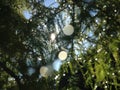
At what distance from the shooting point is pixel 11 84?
8750 millimetres

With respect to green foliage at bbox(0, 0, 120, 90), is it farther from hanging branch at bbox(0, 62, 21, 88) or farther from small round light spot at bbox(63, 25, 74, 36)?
hanging branch at bbox(0, 62, 21, 88)

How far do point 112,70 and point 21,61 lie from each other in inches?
202

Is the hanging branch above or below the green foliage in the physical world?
above

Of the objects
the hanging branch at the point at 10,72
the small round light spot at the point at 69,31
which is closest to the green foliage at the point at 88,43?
the small round light spot at the point at 69,31

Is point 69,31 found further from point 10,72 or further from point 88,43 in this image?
point 10,72

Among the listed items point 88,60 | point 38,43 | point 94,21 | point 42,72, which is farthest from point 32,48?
point 88,60

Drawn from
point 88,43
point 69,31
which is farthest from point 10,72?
point 88,43

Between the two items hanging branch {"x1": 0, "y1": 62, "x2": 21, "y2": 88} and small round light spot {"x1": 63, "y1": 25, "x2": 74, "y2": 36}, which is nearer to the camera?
small round light spot {"x1": 63, "y1": 25, "x2": 74, "y2": 36}

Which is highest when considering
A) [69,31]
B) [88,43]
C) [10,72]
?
[10,72]

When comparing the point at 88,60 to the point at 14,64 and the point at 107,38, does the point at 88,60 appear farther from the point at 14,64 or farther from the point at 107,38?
the point at 14,64

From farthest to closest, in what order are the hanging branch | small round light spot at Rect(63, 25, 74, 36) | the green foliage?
the hanging branch, small round light spot at Rect(63, 25, 74, 36), the green foliage

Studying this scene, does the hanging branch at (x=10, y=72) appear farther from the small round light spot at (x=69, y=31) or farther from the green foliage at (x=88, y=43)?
the small round light spot at (x=69, y=31)

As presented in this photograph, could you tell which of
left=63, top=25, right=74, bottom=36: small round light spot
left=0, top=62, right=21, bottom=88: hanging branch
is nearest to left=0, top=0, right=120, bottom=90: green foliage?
left=63, top=25, right=74, bottom=36: small round light spot

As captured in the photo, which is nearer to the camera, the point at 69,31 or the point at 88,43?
the point at 88,43
